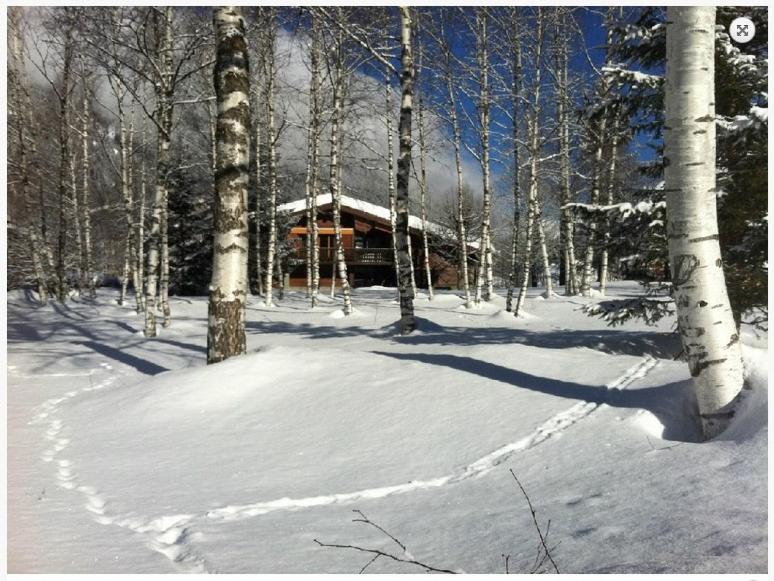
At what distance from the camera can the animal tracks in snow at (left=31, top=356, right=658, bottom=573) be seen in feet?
9.16

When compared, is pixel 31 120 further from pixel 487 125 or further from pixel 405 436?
pixel 405 436

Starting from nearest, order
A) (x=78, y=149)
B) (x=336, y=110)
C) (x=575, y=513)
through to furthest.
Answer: (x=575, y=513)
(x=336, y=110)
(x=78, y=149)

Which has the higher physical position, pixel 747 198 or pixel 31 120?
pixel 31 120

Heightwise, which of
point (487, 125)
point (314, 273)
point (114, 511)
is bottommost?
point (114, 511)

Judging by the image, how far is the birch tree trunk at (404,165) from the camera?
30.6ft

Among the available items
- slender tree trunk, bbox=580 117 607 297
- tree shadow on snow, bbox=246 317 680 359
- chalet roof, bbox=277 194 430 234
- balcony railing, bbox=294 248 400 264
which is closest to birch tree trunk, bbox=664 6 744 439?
tree shadow on snow, bbox=246 317 680 359

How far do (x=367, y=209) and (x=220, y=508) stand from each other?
28556 millimetres

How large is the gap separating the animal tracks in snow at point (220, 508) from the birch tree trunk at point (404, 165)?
5.42 m

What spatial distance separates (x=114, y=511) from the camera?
3.26 meters

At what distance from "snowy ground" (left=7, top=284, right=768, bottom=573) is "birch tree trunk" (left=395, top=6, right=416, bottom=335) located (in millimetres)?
2681

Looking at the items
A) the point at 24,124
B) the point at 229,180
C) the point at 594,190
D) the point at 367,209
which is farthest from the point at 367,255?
the point at 229,180

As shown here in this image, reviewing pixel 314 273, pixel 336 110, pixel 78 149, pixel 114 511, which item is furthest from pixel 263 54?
pixel 114 511

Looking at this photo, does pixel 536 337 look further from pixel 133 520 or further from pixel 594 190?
pixel 594 190

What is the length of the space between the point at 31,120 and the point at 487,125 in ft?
48.1
